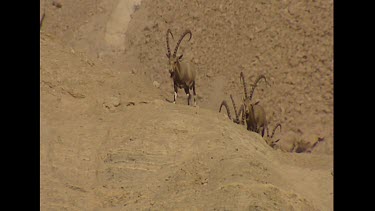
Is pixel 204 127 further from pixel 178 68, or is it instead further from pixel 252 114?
pixel 252 114

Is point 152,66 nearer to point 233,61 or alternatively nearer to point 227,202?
point 233,61

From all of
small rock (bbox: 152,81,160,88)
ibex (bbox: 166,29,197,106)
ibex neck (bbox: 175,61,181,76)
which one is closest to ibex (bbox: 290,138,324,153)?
small rock (bbox: 152,81,160,88)

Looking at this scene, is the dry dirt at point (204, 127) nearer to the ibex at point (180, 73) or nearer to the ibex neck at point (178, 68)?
the ibex at point (180, 73)

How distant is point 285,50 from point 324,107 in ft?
9.03

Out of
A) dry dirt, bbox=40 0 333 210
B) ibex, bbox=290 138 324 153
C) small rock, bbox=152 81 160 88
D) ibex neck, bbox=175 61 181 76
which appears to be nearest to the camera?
dry dirt, bbox=40 0 333 210

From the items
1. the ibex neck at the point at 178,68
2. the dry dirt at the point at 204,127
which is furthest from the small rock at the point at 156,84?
the ibex neck at the point at 178,68

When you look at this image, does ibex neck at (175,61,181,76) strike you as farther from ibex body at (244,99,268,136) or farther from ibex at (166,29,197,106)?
ibex body at (244,99,268,136)

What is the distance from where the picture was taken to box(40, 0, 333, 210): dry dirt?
35.5ft

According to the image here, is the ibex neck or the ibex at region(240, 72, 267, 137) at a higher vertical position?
the ibex neck

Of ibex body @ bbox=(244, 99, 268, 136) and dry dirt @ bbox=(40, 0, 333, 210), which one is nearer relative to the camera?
dry dirt @ bbox=(40, 0, 333, 210)

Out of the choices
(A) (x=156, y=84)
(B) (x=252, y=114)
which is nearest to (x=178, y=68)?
(B) (x=252, y=114)

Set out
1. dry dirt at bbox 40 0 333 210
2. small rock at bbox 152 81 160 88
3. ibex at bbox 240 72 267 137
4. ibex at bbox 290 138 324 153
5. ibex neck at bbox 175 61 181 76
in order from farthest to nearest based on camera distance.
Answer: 1. small rock at bbox 152 81 160 88
2. ibex at bbox 290 138 324 153
3. ibex at bbox 240 72 267 137
4. ibex neck at bbox 175 61 181 76
5. dry dirt at bbox 40 0 333 210

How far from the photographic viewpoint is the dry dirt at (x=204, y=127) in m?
10.8
